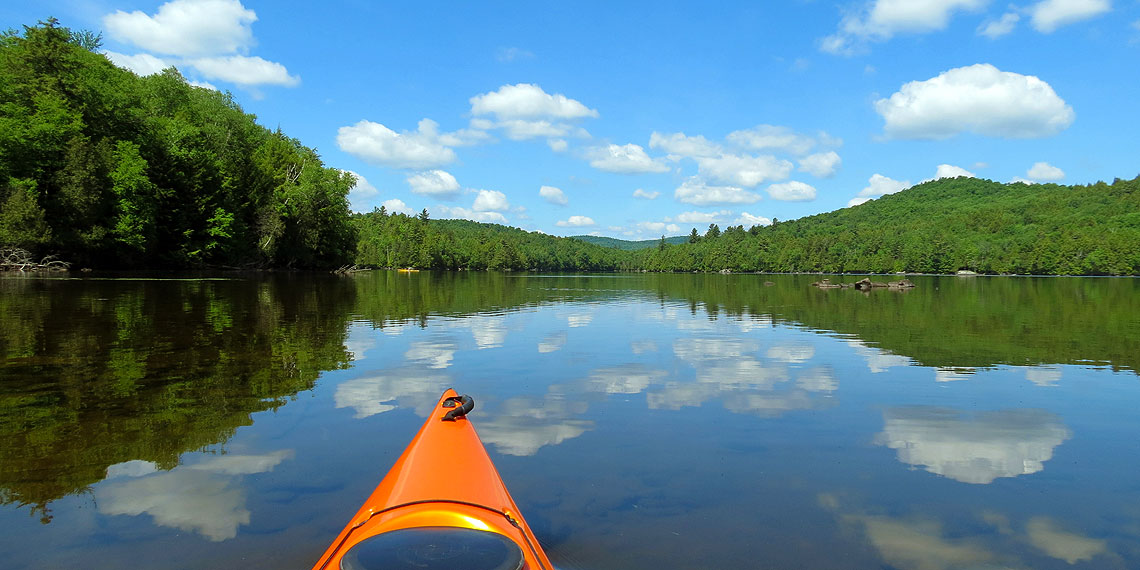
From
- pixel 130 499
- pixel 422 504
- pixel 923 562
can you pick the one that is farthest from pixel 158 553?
pixel 923 562

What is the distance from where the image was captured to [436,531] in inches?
149

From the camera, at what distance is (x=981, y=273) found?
159 metres

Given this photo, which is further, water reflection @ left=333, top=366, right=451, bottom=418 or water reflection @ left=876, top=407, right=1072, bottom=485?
water reflection @ left=333, top=366, right=451, bottom=418

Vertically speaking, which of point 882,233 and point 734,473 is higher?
point 882,233

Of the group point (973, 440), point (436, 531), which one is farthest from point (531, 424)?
point (973, 440)

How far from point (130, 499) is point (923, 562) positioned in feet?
22.7

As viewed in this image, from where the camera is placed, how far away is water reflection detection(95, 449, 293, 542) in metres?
5.09

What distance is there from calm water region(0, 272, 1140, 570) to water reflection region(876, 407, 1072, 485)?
0.05 meters

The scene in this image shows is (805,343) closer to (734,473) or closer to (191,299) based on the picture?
(734,473)

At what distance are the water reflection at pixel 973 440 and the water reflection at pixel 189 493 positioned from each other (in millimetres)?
7367

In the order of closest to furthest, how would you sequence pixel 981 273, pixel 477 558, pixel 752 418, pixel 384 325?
pixel 477 558, pixel 752 418, pixel 384 325, pixel 981 273

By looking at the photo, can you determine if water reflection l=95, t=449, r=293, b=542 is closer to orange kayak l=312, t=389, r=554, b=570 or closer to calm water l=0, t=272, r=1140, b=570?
calm water l=0, t=272, r=1140, b=570

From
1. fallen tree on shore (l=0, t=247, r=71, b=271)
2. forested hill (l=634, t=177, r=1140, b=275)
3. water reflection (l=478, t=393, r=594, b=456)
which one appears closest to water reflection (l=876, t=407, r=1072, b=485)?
water reflection (l=478, t=393, r=594, b=456)

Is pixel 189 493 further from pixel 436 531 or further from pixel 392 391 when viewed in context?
pixel 392 391
